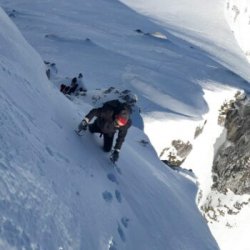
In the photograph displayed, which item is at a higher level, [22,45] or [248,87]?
[22,45]

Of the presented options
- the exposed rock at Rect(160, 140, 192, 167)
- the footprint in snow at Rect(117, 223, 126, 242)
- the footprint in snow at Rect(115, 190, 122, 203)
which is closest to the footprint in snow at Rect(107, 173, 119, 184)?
the footprint in snow at Rect(115, 190, 122, 203)

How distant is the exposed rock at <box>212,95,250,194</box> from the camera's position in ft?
108

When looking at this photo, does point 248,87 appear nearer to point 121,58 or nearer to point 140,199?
point 121,58

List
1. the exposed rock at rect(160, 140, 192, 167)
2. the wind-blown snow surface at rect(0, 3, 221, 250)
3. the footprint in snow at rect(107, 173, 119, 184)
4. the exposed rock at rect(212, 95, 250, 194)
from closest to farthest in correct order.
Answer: the wind-blown snow surface at rect(0, 3, 221, 250) → the footprint in snow at rect(107, 173, 119, 184) → the exposed rock at rect(160, 140, 192, 167) → the exposed rock at rect(212, 95, 250, 194)

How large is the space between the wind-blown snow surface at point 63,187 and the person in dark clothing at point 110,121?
0.27 meters

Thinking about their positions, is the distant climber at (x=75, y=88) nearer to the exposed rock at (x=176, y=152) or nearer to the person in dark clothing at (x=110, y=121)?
the exposed rock at (x=176, y=152)

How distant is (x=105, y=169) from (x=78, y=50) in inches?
816

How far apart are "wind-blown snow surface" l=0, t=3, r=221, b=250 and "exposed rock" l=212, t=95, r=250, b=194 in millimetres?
20749

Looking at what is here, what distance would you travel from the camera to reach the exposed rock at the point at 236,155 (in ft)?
108

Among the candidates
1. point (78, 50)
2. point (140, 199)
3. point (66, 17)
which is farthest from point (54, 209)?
point (66, 17)

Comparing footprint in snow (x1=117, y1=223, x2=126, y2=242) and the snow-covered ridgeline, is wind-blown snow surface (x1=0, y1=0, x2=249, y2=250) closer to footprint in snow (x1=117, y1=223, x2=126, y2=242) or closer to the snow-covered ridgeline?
footprint in snow (x1=117, y1=223, x2=126, y2=242)

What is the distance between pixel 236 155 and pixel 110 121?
87.4 feet

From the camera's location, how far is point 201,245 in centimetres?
1147

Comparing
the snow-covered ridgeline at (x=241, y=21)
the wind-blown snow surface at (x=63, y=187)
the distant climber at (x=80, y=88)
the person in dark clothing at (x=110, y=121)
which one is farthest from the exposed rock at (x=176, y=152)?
the snow-covered ridgeline at (x=241, y=21)
